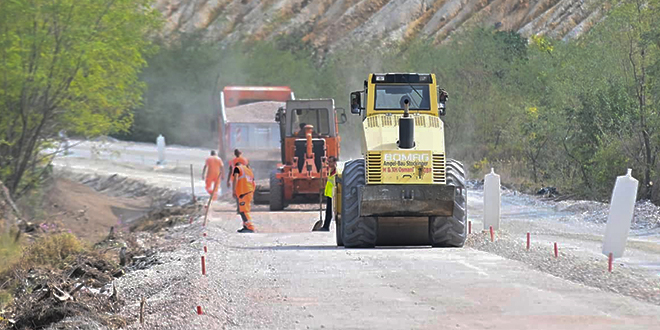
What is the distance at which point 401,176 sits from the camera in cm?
1670

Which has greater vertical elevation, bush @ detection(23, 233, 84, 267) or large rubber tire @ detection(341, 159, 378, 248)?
large rubber tire @ detection(341, 159, 378, 248)

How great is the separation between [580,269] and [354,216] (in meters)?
4.34

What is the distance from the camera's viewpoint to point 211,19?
91375 millimetres

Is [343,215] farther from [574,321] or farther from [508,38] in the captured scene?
[508,38]

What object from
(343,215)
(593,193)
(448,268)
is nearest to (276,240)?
(343,215)

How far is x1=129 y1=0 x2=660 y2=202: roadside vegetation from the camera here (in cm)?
2706

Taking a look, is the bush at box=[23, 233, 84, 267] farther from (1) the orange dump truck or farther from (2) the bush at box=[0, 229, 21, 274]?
(1) the orange dump truck

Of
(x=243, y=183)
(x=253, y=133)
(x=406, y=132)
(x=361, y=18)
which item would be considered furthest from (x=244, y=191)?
(x=361, y=18)

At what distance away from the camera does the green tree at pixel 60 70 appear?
32.1m

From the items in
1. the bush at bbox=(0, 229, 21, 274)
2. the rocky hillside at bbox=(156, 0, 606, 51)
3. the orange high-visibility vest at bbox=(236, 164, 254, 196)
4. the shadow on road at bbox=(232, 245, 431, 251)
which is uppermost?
the rocky hillside at bbox=(156, 0, 606, 51)

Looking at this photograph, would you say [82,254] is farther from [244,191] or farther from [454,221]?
[454,221]

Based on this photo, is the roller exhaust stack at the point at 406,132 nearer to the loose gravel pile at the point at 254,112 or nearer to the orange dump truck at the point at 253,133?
the orange dump truck at the point at 253,133

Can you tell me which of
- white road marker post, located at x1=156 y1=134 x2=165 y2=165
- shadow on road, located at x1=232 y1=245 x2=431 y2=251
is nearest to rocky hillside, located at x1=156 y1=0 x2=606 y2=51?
white road marker post, located at x1=156 y1=134 x2=165 y2=165

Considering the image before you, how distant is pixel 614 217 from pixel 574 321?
5057 mm
